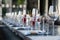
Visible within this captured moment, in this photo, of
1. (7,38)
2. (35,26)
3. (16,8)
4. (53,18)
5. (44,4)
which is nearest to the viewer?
(53,18)

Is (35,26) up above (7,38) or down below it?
above

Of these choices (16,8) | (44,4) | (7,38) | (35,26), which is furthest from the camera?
(16,8)

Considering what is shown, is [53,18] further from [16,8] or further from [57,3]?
[16,8]

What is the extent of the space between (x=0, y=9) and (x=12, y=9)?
0.59m

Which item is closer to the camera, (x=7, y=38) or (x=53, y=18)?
(x=53, y=18)

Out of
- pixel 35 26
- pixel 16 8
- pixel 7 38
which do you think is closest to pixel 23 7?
pixel 16 8

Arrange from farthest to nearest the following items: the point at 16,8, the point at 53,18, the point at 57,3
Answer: the point at 16,8
the point at 57,3
the point at 53,18

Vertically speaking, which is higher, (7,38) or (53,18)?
(53,18)

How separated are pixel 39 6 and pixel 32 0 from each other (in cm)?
61

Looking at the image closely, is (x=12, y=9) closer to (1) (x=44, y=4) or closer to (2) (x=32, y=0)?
(2) (x=32, y=0)

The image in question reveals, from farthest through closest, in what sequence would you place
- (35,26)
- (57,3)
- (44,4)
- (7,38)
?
(44,4)
(57,3)
(7,38)
(35,26)

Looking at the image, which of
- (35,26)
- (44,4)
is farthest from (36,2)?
(35,26)

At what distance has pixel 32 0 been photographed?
10.1 m

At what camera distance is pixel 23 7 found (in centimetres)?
998
